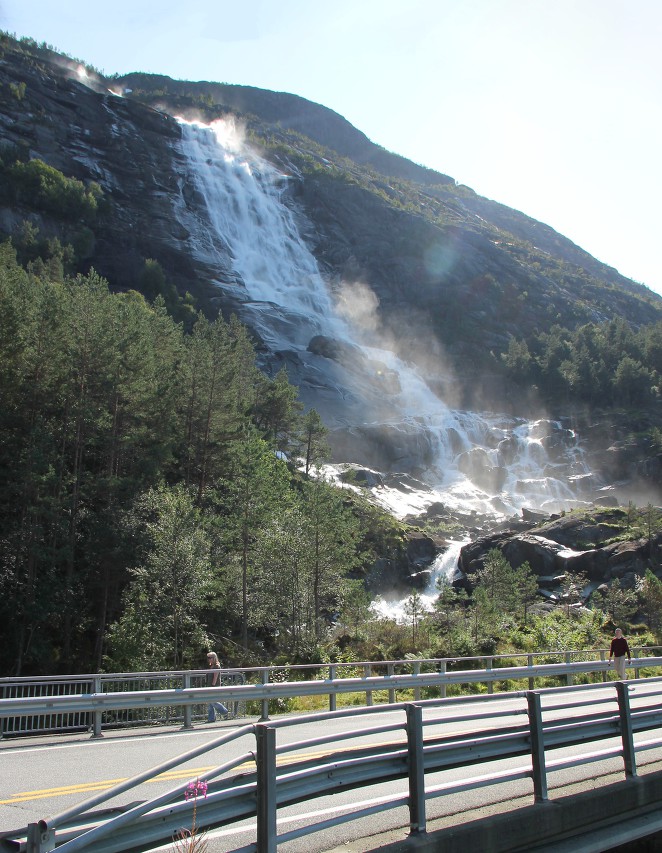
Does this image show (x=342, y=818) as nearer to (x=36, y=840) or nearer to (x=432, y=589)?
(x=36, y=840)

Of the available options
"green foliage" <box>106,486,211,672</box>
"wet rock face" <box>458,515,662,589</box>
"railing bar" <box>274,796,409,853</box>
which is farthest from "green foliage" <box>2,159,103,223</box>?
"railing bar" <box>274,796,409,853</box>

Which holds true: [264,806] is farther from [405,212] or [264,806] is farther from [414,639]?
[405,212]

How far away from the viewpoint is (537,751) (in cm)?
674

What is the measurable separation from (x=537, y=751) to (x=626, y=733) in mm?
1547

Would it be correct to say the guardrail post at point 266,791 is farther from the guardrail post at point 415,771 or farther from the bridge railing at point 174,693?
the bridge railing at point 174,693

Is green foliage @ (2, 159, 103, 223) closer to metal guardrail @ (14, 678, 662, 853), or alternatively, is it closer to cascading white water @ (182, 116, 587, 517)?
cascading white water @ (182, 116, 587, 517)

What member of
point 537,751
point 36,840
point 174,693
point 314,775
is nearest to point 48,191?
point 174,693

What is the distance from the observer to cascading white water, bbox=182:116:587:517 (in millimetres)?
94688

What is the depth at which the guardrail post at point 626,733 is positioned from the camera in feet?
25.0

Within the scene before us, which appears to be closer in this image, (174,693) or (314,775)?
(314,775)

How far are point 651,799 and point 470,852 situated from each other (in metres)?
2.92

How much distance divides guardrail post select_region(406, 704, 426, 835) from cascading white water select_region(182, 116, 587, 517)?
2977 inches

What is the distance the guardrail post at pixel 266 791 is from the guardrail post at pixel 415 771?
52.6 inches

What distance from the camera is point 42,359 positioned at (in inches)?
1438
